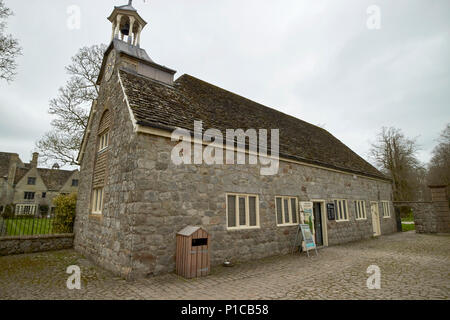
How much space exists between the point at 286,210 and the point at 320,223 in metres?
2.93

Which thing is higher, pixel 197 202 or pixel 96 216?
pixel 197 202

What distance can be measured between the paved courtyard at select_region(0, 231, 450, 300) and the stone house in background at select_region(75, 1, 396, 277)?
64 cm

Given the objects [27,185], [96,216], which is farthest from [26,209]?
[96,216]

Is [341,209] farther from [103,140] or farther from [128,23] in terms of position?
[128,23]

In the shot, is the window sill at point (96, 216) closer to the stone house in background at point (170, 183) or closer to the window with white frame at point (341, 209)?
the stone house in background at point (170, 183)

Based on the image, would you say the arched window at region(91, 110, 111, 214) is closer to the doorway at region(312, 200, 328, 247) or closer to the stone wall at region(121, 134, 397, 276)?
the stone wall at region(121, 134, 397, 276)

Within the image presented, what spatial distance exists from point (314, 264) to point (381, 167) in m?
27.8

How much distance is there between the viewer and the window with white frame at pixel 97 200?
8.66m

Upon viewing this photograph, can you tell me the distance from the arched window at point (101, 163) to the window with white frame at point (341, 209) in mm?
11489

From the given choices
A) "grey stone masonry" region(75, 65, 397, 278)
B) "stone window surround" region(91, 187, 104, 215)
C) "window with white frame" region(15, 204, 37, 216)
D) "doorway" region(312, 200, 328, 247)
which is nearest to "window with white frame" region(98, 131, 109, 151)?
"grey stone masonry" region(75, 65, 397, 278)

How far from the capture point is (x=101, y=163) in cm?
889

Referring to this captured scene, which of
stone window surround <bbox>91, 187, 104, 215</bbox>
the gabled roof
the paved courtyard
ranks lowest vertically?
the paved courtyard

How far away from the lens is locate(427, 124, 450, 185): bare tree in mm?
25973

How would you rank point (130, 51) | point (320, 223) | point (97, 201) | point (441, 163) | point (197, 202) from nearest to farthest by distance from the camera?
point (197, 202) → point (97, 201) → point (130, 51) → point (320, 223) → point (441, 163)
